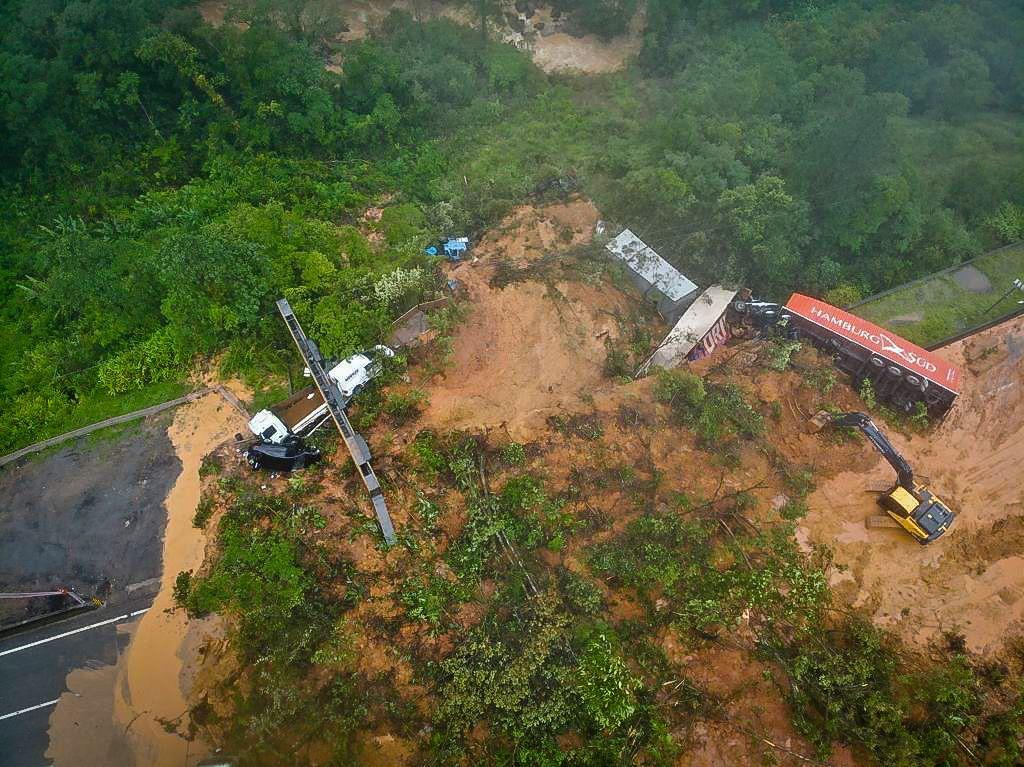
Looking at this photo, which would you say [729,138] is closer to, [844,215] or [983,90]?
[844,215]

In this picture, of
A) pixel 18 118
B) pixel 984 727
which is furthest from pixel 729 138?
pixel 18 118

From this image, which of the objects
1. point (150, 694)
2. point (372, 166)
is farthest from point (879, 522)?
point (372, 166)

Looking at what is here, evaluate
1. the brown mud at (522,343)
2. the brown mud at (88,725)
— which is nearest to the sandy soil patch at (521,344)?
the brown mud at (522,343)

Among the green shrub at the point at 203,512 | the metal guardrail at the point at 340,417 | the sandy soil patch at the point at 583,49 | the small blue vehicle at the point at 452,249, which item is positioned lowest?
the green shrub at the point at 203,512

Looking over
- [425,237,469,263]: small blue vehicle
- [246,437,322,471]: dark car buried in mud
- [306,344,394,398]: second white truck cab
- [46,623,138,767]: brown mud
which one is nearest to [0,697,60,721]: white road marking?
[46,623,138,767]: brown mud

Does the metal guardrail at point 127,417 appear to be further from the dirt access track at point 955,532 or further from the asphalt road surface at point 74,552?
the dirt access track at point 955,532

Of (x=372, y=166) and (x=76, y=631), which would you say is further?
(x=372, y=166)

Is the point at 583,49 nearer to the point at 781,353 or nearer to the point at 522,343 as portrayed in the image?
the point at 522,343
